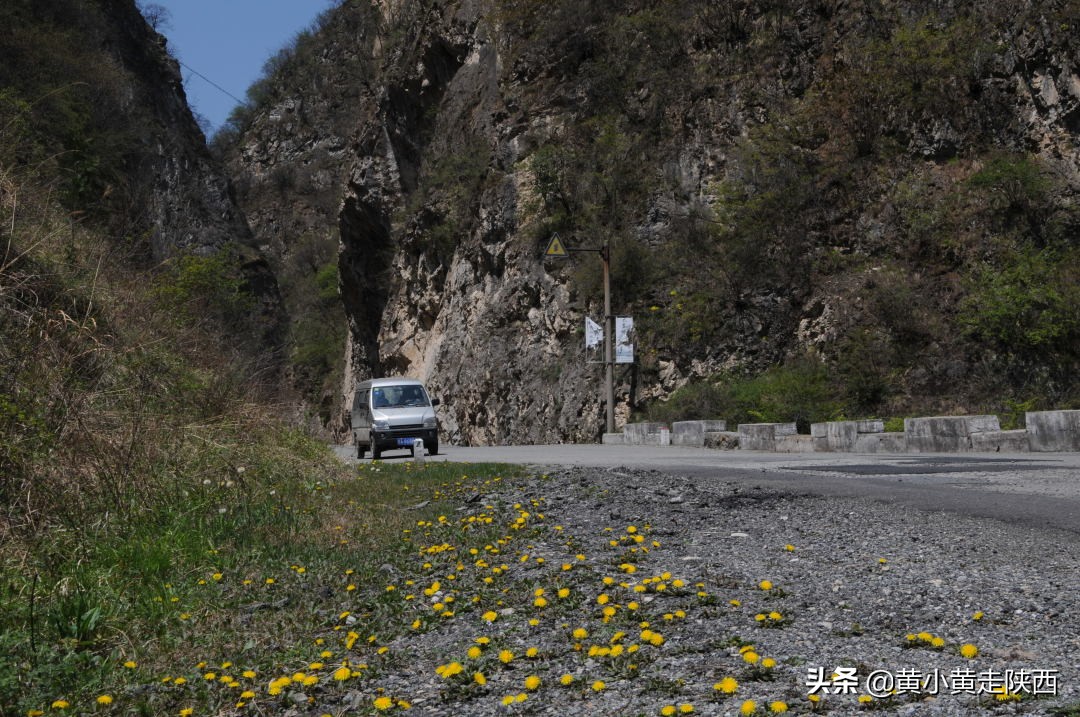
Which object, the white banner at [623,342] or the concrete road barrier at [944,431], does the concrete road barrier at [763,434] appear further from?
the white banner at [623,342]

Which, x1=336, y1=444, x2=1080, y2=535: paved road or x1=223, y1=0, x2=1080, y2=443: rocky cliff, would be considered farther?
x1=223, y1=0, x2=1080, y2=443: rocky cliff

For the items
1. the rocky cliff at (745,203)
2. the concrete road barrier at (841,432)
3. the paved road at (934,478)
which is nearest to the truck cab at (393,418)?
the paved road at (934,478)

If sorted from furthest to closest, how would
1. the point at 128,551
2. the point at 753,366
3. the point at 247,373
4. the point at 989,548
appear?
the point at 753,366, the point at 247,373, the point at 128,551, the point at 989,548

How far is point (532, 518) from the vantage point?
25.5 feet

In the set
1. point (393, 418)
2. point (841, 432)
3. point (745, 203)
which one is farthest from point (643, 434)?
point (745, 203)

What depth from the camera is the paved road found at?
7066mm

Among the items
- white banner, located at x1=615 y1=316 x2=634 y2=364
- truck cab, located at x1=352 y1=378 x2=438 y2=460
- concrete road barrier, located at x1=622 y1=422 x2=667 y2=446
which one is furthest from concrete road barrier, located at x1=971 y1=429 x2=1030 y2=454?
white banner, located at x1=615 y1=316 x2=634 y2=364

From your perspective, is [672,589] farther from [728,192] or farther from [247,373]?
[728,192]

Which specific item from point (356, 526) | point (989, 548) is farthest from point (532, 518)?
point (989, 548)

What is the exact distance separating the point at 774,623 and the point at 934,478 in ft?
21.5

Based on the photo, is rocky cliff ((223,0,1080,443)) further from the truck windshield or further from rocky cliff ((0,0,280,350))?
rocky cliff ((0,0,280,350))

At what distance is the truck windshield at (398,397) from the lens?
21469mm

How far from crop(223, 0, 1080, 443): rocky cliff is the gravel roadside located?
51.4 ft

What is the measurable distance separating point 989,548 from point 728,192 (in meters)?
24.0
